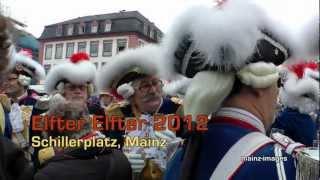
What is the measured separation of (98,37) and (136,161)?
10.4 ft

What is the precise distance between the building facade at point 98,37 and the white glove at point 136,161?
82 cm

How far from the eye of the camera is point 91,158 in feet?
6.07

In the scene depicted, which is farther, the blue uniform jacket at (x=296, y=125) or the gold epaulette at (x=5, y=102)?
the blue uniform jacket at (x=296, y=125)

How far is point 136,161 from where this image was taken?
6.68 feet

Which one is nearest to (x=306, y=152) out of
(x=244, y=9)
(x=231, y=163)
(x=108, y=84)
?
(x=231, y=163)

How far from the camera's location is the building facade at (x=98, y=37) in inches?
127

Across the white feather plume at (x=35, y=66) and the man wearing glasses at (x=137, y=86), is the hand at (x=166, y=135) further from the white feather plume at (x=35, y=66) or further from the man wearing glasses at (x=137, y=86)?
the white feather plume at (x=35, y=66)

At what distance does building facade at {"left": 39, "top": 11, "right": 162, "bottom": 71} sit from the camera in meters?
3.22

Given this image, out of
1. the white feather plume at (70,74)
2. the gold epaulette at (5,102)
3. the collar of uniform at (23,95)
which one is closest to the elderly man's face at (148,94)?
the white feather plume at (70,74)

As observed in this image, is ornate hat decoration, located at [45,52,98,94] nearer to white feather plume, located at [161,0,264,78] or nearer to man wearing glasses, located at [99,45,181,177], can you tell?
man wearing glasses, located at [99,45,181,177]

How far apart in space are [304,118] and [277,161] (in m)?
1.58

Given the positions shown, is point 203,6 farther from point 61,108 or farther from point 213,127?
point 61,108

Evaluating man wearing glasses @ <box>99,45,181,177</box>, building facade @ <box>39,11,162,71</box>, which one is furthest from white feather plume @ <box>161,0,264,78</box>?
building facade @ <box>39,11,162,71</box>

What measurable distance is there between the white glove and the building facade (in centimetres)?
82
